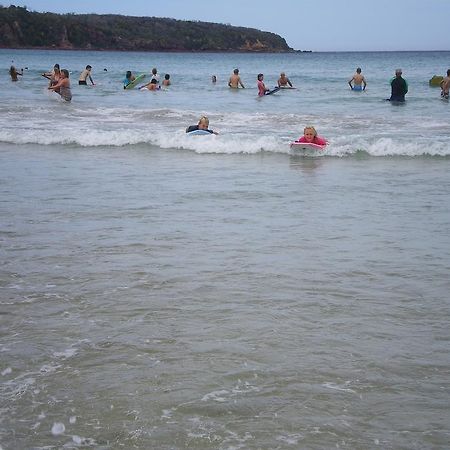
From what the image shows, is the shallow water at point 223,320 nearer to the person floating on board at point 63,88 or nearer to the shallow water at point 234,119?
the shallow water at point 234,119

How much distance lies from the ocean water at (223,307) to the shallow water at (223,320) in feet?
0.05

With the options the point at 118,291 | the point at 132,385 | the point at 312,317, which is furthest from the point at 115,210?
the point at 132,385

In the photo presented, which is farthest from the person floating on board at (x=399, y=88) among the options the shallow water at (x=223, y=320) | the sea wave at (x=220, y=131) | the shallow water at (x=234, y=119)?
the shallow water at (x=223, y=320)

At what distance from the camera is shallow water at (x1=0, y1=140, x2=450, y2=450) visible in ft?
10.6

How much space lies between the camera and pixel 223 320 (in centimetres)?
441

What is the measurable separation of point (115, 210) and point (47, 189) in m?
1.65

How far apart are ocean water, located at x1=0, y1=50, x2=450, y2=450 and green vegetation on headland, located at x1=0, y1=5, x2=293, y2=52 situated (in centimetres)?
12238

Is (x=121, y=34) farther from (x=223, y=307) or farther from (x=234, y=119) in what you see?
(x=223, y=307)

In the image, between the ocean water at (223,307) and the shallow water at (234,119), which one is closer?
the ocean water at (223,307)

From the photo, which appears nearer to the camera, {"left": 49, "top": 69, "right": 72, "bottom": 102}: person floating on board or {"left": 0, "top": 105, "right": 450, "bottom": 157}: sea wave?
{"left": 0, "top": 105, "right": 450, "bottom": 157}: sea wave

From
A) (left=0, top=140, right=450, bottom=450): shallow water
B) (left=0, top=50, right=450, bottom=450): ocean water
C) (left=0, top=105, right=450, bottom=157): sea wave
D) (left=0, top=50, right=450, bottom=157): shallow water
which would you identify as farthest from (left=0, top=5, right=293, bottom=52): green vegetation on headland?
(left=0, top=140, right=450, bottom=450): shallow water

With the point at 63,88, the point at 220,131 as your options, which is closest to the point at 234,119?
the point at 220,131

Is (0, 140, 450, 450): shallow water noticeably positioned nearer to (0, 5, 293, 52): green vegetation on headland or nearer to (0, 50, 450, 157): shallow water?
(0, 50, 450, 157): shallow water

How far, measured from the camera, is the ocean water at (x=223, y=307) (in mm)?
3250
